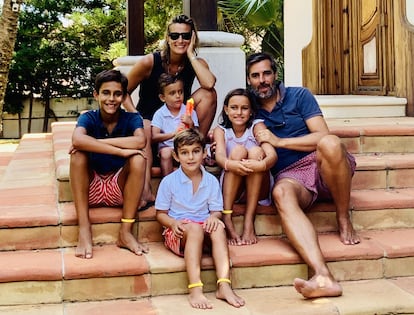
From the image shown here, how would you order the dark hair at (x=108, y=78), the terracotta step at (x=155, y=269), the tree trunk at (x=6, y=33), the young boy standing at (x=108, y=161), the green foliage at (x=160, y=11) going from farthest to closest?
the green foliage at (x=160, y=11) → the tree trunk at (x=6, y=33) → the dark hair at (x=108, y=78) → the young boy standing at (x=108, y=161) → the terracotta step at (x=155, y=269)

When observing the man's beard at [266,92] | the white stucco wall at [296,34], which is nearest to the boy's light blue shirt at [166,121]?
the man's beard at [266,92]

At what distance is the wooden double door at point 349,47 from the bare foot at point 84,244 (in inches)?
153

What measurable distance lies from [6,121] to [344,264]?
13324 millimetres

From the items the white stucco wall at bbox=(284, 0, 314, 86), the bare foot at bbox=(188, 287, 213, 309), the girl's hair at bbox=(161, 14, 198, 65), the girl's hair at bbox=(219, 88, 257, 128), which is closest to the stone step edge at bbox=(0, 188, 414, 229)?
the girl's hair at bbox=(219, 88, 257, 128)

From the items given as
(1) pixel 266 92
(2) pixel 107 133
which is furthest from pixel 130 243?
(1) pixel 266 92

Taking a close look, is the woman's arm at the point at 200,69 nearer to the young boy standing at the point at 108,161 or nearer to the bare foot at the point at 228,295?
the young boy standing at the point at 108,161

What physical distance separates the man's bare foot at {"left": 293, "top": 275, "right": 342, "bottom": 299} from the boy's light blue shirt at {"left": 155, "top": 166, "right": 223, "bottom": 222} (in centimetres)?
59

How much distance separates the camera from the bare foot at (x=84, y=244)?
3119 mm

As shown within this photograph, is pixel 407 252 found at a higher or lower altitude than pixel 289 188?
lower

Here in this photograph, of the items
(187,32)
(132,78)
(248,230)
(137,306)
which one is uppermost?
(187,32)

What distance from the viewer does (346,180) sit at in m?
3.27

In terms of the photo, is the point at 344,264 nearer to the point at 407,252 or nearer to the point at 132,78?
the point at 407,252

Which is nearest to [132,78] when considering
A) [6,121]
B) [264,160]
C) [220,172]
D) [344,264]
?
[220,172]

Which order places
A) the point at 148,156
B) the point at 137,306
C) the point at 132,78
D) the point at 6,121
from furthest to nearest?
1. the point at 6,121
2. the point at 132,78
3. the point at 148,156
4. the point at 137,306
